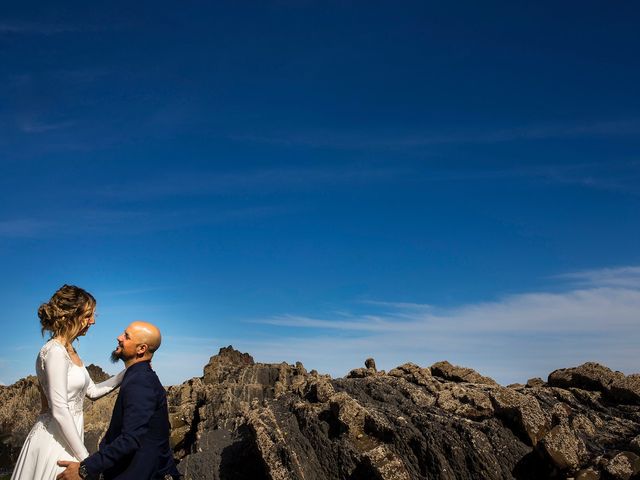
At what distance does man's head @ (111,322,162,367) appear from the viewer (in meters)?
8.55

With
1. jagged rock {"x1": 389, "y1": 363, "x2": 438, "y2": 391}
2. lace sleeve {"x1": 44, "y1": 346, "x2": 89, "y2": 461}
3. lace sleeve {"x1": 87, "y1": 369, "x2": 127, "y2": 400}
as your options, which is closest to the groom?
lace sleeve {"x1": 44, "y1": 346, "x2": 89, "y2": 461}

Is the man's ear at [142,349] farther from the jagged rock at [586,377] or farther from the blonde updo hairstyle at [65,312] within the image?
the jagged rock at [586,377]

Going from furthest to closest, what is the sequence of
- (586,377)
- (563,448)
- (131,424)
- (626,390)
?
(586,377) → (626,390) → (563,448) → (131,424)

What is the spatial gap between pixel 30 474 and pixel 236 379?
126 feet

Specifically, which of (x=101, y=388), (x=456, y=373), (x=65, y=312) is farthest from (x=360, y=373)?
(x=65, y=312)

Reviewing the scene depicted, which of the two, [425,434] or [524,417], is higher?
[524,417]

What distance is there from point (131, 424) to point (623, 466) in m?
13.8

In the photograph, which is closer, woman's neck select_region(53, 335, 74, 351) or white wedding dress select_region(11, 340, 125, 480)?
white wedding dress select_region(11, 340, 125, 480)

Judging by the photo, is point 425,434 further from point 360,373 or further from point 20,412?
point 20,412

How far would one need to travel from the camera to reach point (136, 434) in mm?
8148

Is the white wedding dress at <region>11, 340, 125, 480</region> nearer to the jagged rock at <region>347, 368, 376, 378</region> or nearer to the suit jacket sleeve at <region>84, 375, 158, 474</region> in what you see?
the suit jacket sleeve at <region>84, 375, 158, 474</region>

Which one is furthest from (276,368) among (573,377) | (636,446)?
(636,446)

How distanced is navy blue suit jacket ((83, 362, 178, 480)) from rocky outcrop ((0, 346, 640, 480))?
9.70 metres

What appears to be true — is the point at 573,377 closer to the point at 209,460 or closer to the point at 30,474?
the point at 209,460
